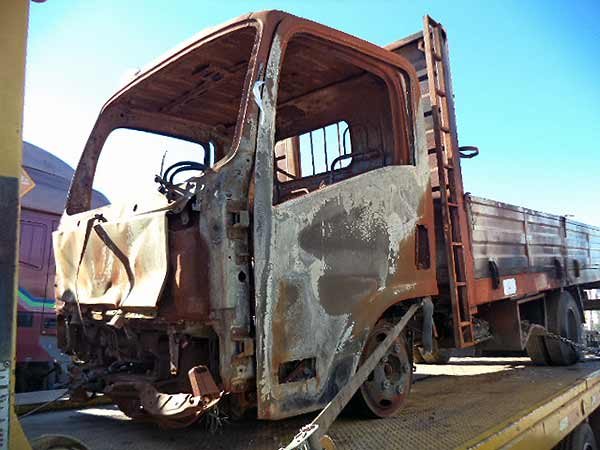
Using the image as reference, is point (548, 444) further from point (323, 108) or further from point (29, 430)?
point (29, 430)

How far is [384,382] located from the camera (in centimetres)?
337

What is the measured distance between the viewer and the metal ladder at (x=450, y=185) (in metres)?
4.26

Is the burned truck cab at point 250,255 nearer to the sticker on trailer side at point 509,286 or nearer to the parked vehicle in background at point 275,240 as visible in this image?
the parked vehicle in background at point 275,240

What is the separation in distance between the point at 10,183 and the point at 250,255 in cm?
126

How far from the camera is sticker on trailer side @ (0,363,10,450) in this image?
1.52 m

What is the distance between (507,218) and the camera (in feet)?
17.9

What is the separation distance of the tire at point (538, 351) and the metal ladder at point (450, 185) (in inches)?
98.7

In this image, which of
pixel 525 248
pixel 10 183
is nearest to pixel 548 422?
pixel 525 248

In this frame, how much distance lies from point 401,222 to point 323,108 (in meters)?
1.45

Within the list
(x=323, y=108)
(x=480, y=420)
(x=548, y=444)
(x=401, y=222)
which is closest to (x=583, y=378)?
(x=548, y=444)

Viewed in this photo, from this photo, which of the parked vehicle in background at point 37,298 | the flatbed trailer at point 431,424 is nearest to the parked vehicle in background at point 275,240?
the flatbed trailer at point 431,424

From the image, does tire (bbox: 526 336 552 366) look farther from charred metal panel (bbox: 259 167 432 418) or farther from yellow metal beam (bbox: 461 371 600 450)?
charred metal panel (bbox: 259 167 432 418)

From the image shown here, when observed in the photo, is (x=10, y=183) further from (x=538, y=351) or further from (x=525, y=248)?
(x=538, y=351)

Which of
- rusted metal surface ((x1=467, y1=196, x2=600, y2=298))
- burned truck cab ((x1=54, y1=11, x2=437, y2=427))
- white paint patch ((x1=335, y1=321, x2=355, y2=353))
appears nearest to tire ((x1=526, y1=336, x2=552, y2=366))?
rusted metal surface ((x1=467, y1=196, x2=600, y2=298))
